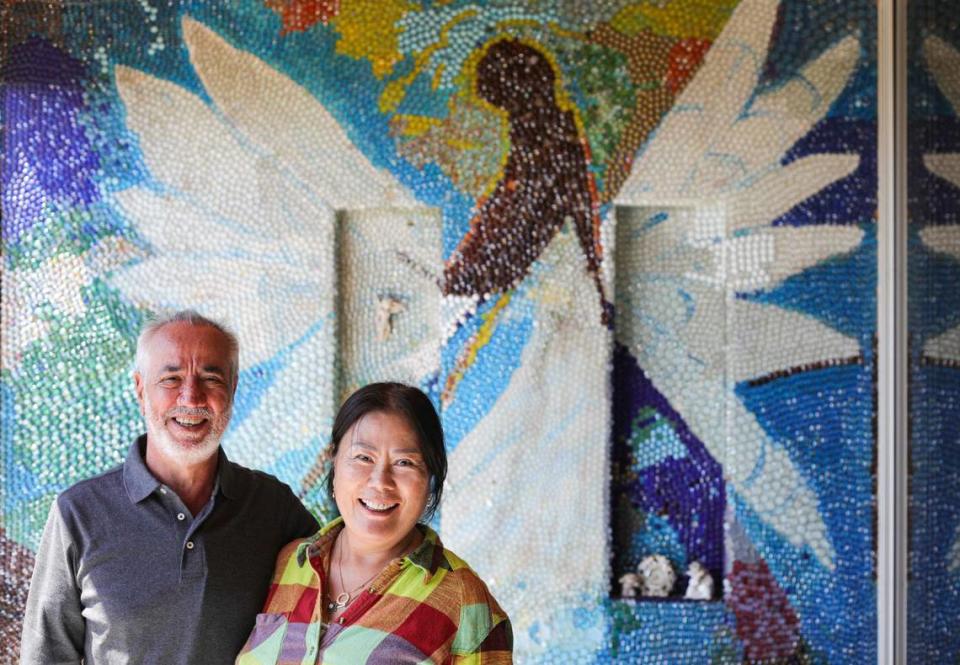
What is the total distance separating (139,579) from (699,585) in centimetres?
212

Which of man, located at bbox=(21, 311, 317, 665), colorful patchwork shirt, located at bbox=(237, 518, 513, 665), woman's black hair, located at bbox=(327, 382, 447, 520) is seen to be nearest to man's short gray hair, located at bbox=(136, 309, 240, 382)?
man, located at bbox=(21, 311, 317, 665)

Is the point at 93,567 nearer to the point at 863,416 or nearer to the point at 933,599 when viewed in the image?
the point at 933,599

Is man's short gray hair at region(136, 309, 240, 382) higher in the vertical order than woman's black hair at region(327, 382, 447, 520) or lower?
higher

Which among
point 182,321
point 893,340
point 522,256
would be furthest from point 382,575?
point 522,256

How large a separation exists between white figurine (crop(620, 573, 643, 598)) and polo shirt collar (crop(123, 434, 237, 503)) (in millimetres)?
1809

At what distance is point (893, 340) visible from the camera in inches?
85.9

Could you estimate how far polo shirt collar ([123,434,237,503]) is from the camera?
6.19ft

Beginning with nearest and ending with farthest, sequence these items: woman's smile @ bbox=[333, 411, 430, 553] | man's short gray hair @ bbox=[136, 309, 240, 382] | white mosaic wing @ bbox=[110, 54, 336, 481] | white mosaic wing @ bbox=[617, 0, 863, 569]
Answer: woman's smile @ bbox=[333, 411, 430, 553]
man's short gray hair @ bbox=[136, 309, 240, 382]
white mosaic wing @ bbox=[617, 0, 863, 569]
white mosaic wing @ bbox=[110, 54, 336, 481]

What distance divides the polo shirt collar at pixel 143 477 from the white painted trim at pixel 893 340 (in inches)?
52.0

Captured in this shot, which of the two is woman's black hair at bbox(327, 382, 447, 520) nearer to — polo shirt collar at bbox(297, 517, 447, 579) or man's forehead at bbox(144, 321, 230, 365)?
polo shirt collar at bbox(297, 517, 447, 579)

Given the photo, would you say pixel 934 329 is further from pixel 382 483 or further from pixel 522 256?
pixel 522 256

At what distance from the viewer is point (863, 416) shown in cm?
334

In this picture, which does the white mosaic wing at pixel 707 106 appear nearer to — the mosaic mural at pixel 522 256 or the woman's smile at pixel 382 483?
the mosaic mural at pixel 522 256

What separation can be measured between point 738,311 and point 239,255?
5.59 ft
